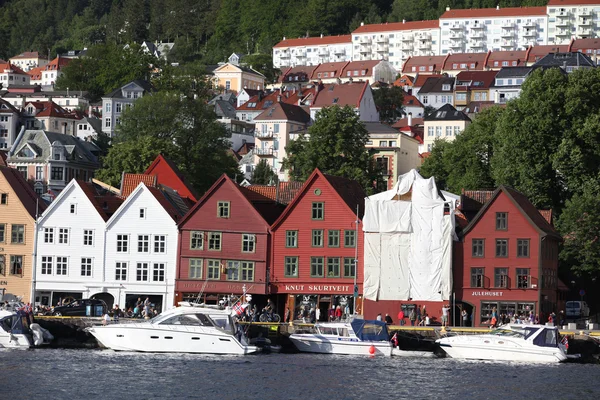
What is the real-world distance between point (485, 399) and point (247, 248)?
102 feet

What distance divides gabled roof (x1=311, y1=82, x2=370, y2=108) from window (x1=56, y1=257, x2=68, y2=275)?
89.6 m

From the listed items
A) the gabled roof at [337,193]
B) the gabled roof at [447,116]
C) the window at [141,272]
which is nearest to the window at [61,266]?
the window at [141,272]

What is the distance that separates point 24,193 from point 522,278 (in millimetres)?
32859

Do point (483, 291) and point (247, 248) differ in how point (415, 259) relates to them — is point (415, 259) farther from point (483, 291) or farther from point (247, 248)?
point (247, 248)

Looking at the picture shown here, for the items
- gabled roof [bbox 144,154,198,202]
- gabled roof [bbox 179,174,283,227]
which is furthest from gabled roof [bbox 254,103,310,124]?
gabled roof [bbox 179,174,283,227]

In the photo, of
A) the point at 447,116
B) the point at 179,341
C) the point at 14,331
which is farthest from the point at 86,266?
the point at 447,116

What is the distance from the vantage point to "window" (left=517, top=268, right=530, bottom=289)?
2982 inches

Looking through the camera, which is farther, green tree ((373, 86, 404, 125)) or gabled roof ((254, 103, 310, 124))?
green tree ((373, 86, 404, 125))

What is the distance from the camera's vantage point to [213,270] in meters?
80.9

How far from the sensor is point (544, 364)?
64.6 meters

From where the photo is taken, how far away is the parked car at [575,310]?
273 ft

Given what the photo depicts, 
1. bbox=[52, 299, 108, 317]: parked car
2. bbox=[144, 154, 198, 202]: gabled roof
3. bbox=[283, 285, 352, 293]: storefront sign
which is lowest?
bbox=[52, 299, 108, 317]: parked car

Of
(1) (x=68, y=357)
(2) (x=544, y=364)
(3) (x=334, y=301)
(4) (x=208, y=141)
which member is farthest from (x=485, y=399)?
(4) (x=208, y=141)

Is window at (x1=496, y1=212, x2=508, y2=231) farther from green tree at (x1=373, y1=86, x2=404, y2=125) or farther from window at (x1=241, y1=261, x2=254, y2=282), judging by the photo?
green tree at (x1=373, y1=86, x2=404, y2=125)
